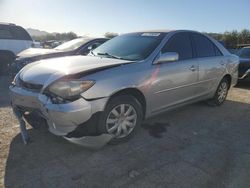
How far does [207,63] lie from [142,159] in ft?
8.83

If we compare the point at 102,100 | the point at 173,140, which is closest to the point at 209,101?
the point at 173,140

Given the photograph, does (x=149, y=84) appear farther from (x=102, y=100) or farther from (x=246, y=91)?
(x=246, y=91)

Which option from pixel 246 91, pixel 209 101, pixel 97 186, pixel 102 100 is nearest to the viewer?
pixel 97 186

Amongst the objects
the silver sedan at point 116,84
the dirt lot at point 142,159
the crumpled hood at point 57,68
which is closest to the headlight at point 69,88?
the silver sedan at point 116,84

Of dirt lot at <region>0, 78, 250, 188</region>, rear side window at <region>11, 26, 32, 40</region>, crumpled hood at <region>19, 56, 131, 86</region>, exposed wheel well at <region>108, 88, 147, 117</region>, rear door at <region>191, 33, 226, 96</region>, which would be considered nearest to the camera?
dirt lot at <region>0, 78, 250, 188</region>

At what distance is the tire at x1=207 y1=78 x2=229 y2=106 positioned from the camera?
6.05m

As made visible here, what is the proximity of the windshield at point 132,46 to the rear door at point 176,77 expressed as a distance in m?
0.23

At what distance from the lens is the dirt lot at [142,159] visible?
3020 millimetres

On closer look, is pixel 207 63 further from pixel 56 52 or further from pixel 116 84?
pixel 56 52

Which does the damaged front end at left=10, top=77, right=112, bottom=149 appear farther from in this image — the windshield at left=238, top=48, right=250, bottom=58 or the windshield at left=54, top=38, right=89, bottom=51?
the windshield at left=238, top=48, right=250, bottom=58

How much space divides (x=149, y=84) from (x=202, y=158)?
4.15 ft

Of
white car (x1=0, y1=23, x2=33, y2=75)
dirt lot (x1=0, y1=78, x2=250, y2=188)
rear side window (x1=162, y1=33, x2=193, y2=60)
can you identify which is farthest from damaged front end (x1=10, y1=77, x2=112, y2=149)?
white car (x1=0, y1=23, x2=33, y2=75)

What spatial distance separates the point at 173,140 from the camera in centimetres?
416

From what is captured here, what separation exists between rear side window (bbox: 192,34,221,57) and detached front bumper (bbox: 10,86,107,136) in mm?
2583
